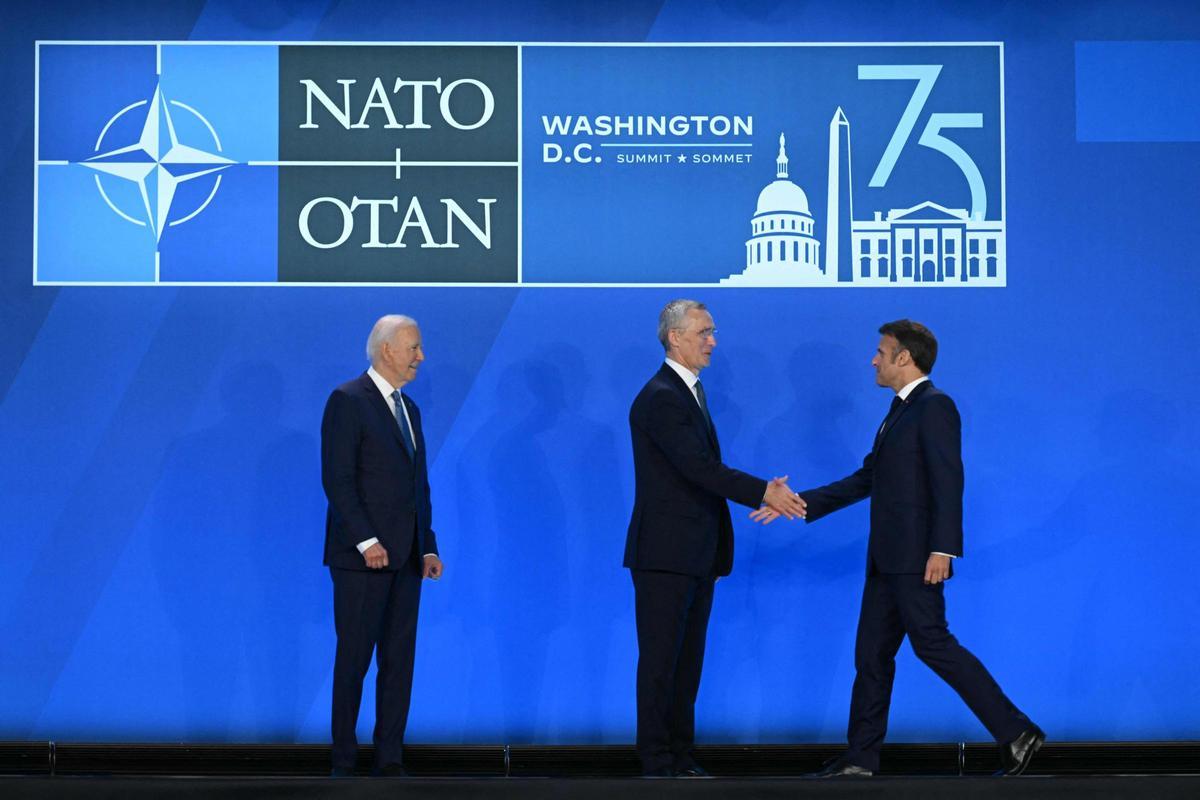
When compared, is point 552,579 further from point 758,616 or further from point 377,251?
point 377,251

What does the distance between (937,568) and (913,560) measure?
8 cm

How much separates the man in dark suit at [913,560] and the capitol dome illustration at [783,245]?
0.75 meters

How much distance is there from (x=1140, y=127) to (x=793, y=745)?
2.68m

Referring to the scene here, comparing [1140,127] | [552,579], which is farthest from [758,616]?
[1140,127]

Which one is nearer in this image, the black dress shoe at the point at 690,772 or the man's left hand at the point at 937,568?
the man's left hand at the point at 937,568

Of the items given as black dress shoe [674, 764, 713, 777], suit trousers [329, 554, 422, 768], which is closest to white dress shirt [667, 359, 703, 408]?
suit trousers [329, 554, 422, 768]

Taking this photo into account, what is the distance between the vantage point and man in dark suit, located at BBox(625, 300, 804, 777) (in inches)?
168

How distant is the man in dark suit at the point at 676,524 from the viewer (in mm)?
4277

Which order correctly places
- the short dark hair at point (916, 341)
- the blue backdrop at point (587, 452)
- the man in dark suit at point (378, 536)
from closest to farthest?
the man in dark suit at point (378, 536) → the short dark hair at point (916, 341) → the blue backdrop at point (587, 452)

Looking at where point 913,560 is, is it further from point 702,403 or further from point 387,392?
point 387,392

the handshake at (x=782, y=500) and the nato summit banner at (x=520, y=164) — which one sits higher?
the nato summit banner at (x=520, y=164)

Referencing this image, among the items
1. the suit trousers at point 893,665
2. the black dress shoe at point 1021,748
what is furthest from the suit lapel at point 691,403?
the black dress shoe at point 1021,748

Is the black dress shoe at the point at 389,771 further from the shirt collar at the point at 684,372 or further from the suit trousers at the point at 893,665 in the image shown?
the shirt collar at the point at 684,372

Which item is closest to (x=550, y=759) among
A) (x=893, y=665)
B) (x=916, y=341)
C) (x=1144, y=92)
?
(x=893, y=665)
